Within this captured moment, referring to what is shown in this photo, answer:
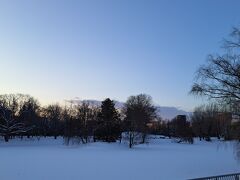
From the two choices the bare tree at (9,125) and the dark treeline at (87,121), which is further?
the bare tree at (9,125)

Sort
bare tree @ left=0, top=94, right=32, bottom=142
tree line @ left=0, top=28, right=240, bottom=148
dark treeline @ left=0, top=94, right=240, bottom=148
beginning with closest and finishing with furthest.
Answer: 1. tree line @ left=0, top=28, right=240, bottom=148
2. dark treeline @ left=0, top=94, right=240, bottom=148
3. bare tree @ left=0, top=94, right=32, bottom=142

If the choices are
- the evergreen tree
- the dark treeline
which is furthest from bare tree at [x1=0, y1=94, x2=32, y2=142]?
the evergreen tree

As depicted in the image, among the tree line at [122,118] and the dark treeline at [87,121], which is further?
the dark treeline at [87,121]

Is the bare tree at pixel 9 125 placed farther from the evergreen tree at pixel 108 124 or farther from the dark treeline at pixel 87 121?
the evergreen tree at pixel 108 124

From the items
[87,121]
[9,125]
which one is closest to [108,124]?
[87,121]

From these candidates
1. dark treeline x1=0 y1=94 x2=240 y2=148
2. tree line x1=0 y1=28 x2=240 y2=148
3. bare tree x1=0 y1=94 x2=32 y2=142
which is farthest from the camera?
bare tree x1=0 y1=94 x2=32 y2=142

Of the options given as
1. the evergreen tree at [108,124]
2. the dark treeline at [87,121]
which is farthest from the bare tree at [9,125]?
the evergreen tree at [108,124]

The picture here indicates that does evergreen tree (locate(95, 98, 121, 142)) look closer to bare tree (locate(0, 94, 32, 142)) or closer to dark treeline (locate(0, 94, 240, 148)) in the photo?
dark treeline (locate(0, 94, 240, 148))

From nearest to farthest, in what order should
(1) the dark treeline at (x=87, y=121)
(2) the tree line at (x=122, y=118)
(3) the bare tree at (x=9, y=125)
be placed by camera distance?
(2) the tree line at (x=122, y=118)
(1) the dark treeline at (x=87, y=121)
(3) the bare tree at (x=9, y=125)

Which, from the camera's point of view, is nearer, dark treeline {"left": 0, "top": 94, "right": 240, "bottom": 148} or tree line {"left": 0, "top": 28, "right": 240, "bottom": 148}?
tree line {"left": 0, "top": 28, "right": 240, "bottom": 148}

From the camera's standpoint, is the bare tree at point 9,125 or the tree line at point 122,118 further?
the bare tree at point 9,125

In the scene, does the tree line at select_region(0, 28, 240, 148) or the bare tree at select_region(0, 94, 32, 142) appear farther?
the bare tree at select_region(0, 94, 32, 142)

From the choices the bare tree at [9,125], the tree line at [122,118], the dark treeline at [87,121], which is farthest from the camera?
the bare tree at [9,125]

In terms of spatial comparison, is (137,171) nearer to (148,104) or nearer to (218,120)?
(218,120)
